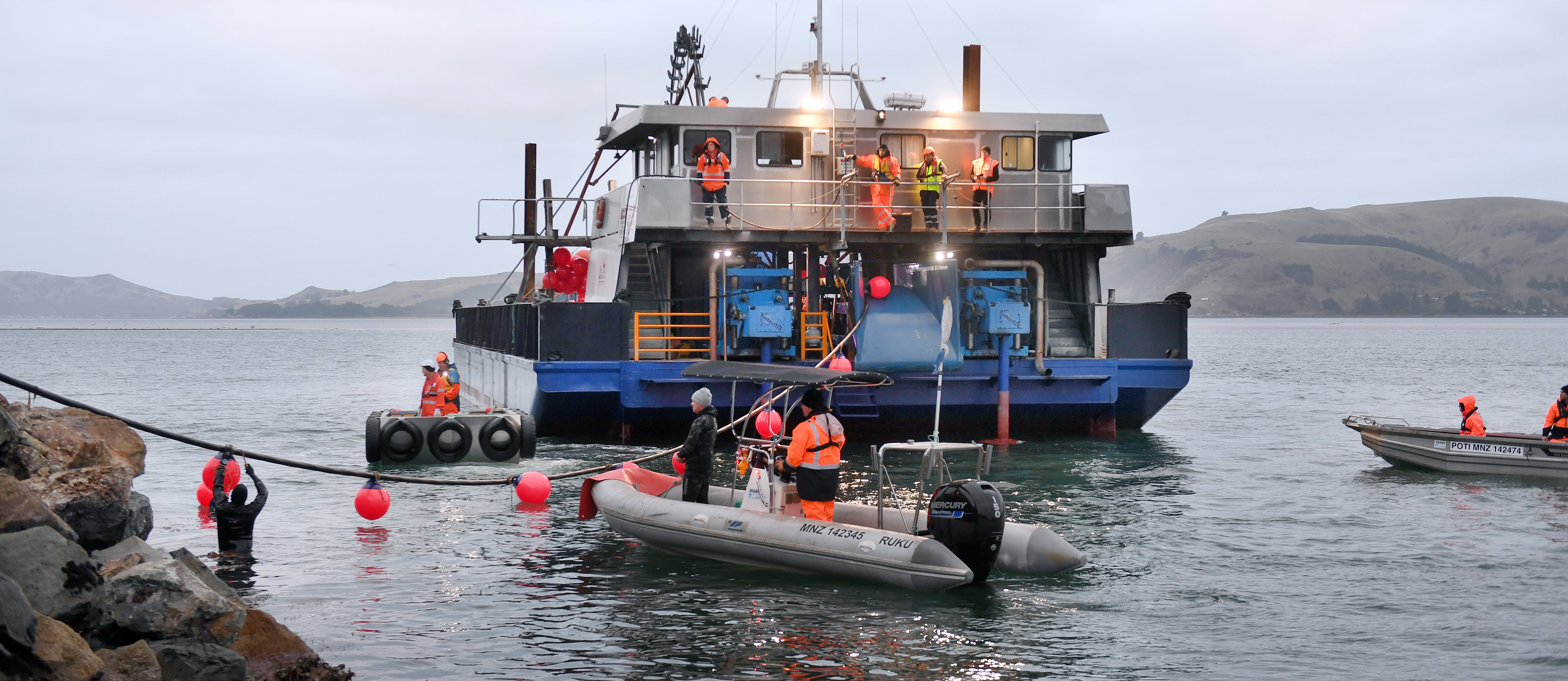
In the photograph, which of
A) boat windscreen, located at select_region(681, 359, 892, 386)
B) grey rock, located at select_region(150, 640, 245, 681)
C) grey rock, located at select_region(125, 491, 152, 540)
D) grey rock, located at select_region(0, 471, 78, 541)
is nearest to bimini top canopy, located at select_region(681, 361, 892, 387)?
boat windscreen, located at select_region(681, 359, 892, 386)

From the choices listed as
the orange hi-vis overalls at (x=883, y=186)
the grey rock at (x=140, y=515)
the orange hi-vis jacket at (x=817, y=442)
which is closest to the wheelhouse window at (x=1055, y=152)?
the orange hi-vis overalls at (x=883, y=186)

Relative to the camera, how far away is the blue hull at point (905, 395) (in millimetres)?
19625

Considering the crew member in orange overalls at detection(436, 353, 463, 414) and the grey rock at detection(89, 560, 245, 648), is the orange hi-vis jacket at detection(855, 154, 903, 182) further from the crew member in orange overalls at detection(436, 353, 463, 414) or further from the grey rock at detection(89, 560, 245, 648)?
the grey rock at detection(89, 560, 245, 648)

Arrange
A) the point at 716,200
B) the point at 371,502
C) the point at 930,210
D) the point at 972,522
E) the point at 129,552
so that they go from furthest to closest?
the point at 930,210, the point at 716,200, the point at 371,502, the point at 972,522, the point at 129,552

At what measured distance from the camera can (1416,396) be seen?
43.6 metres

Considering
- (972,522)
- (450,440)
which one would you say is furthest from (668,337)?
(972,522)

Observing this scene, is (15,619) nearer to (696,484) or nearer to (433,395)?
(696,484)

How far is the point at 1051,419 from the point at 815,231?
209 inches

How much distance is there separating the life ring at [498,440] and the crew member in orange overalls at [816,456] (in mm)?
8296

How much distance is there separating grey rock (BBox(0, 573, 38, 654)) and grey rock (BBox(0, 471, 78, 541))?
0.99 m

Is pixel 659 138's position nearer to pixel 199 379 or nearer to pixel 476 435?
pixel 476 435

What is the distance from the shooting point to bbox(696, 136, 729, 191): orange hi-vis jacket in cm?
2077

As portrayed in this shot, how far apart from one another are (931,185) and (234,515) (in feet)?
39.4

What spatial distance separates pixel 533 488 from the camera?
15.0 m
